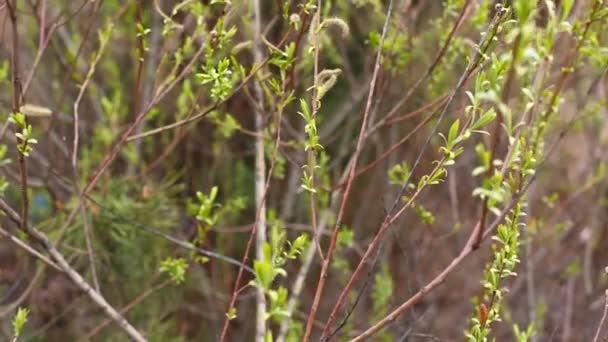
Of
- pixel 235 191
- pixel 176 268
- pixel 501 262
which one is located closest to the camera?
pixel 501 262

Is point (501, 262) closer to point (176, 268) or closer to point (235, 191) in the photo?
point (176, 268)

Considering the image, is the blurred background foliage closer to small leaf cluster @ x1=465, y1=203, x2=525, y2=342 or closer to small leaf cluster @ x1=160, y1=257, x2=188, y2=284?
small leaf cluster @ x1=160, y1=257, x2=188, y2=284

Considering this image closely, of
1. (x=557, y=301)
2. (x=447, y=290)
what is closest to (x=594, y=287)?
(x=557, y=301)

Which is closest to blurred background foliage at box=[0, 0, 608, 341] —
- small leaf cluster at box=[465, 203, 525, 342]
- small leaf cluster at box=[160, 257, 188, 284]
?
small leaf cluster at box=[160, 257, 188, 284]

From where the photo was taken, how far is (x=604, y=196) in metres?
3.57

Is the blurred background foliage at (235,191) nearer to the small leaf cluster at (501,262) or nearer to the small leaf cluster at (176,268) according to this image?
the small leaf cluster at (176,268)

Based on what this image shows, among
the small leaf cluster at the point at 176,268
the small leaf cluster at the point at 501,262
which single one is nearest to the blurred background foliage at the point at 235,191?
the small leaf cluster at the point at 176,268

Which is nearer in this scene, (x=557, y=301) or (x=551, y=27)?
(x=551, y=27)

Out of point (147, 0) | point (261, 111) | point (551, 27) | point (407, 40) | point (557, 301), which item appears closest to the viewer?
point (551, 27)

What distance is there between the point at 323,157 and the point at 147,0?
5.32ft

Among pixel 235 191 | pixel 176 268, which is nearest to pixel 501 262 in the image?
pixel 176 268

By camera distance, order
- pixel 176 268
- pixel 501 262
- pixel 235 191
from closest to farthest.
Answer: pixel 501 262 → pixel 176 268 → pixel 235 191

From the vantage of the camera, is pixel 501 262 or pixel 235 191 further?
pixel 235 191

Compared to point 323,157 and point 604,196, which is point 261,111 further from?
point 604,196
